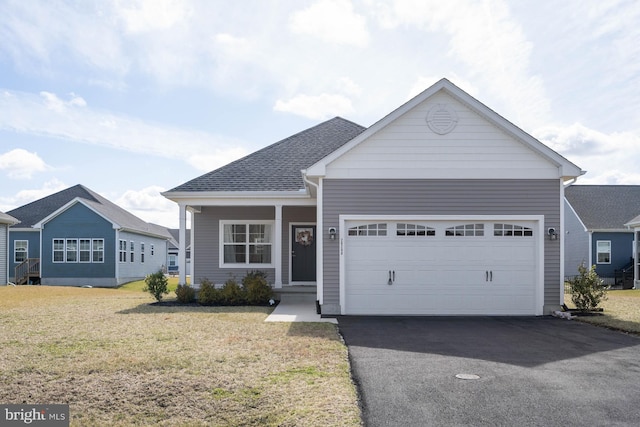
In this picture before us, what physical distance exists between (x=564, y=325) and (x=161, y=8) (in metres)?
11.2

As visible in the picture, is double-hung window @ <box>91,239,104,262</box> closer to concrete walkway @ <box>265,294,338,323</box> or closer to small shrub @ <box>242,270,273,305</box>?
small shrub @ <box>242,270,273,305</box>

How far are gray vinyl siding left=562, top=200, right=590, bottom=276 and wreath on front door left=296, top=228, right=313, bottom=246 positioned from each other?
18202mm

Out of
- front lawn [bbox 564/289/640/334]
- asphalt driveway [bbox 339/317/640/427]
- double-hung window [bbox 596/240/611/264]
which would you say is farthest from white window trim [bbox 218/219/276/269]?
double-hung window [bbox 596/240/611/264]

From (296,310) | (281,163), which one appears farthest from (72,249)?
(296,310)

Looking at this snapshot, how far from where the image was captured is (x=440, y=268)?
13.1m

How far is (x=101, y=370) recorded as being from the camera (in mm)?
6945

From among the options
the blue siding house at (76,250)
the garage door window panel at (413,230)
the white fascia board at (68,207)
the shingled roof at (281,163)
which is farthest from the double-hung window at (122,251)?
the garage door window panel at (413,230)

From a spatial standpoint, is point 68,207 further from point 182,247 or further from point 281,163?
point 281,163

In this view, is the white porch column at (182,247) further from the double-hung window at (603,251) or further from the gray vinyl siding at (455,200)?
the double-hung window at (603,251)

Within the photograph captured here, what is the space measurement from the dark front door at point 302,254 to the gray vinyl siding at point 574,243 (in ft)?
59.3

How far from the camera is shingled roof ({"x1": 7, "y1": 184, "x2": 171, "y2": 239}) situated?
30791mm

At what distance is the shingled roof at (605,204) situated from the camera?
29.2 m

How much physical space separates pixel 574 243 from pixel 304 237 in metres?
20.0

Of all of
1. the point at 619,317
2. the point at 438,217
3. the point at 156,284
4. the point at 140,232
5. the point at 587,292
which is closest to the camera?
the point at 619,317
